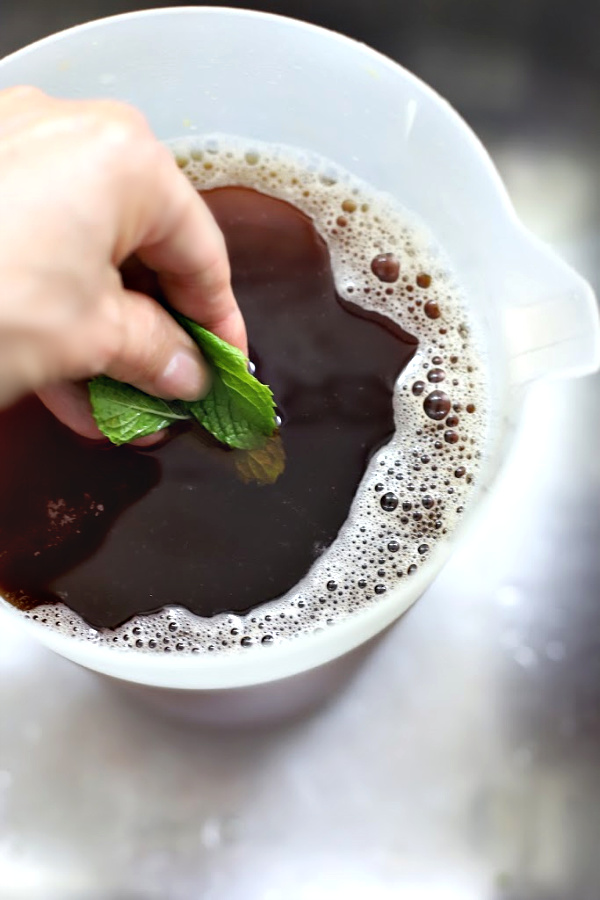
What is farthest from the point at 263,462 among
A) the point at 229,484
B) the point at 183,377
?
the point at 183,377

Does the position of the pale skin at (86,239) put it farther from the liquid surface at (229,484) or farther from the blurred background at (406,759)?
the blurred background at (406,759)

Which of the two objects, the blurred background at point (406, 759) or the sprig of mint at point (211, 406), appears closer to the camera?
the sprig of mint at point (211, 406)

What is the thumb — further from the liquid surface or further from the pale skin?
the liquid surface

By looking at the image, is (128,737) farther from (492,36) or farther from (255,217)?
(492,36)

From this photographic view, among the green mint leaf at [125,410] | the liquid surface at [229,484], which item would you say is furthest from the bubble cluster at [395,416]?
the green mint leaf at [125,410]

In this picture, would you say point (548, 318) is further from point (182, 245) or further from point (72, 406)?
point (72, 406)

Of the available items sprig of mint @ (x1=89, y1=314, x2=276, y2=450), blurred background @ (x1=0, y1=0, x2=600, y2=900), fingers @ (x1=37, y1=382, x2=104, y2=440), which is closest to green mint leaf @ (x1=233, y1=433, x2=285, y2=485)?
sprig of mint @ (x1=89, y1=314, x2=276, y2=450)

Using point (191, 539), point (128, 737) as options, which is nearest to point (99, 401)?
point (191, 539)
